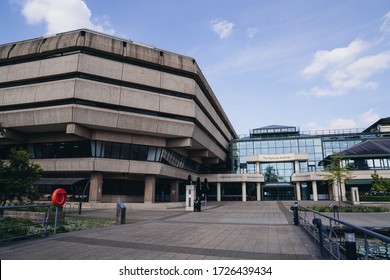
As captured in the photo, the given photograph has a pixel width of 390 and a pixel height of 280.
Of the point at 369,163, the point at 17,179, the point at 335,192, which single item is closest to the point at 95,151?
the point at 17,179

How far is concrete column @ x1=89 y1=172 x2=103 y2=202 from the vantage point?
31.5 metres

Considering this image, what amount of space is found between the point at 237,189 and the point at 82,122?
37768 millimetres

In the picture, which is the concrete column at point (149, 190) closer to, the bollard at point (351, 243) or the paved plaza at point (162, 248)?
the paved plaza at point (162, 248)

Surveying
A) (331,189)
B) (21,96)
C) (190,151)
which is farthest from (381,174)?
(21,96)

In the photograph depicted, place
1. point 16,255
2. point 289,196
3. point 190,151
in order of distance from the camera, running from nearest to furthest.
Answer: point 16,255, point 190,151, point 289,196

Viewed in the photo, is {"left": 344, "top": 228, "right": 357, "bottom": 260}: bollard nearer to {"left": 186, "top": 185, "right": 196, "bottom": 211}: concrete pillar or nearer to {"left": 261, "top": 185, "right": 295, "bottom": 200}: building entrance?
{"left": 186, "top": 185, "right": 196, "bottom": 211}: concrete pillar

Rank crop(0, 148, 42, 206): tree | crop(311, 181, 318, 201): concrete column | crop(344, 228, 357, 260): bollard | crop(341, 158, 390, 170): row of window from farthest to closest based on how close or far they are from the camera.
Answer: crop(311, 181, 318, 201): concrete column
crop(341, 158, 390, 170): row of window
crop(0, 148, 42, 206): tree
crop(344, 228, 357, 260): bollard

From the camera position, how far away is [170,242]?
8539 mm

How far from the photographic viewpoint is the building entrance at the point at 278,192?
53531 millimetres

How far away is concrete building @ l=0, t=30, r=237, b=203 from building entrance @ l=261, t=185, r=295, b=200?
2653 cm

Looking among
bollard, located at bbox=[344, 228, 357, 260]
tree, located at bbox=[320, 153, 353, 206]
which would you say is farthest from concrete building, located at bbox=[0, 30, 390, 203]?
bollard, located at bbox=[344, 228, 357, 260]

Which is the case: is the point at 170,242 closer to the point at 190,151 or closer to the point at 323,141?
the point at 190,151

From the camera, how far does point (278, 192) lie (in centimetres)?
5431

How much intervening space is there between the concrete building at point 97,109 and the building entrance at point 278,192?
26530 mm
